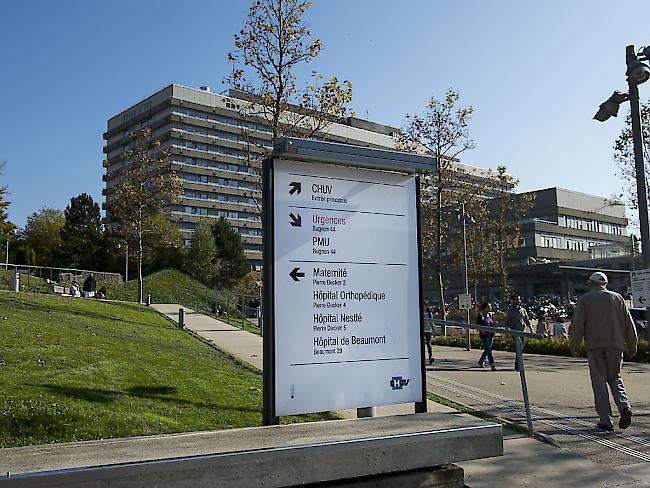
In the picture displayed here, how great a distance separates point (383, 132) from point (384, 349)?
119 meters

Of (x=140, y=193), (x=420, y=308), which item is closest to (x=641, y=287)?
(x=420, y=308)

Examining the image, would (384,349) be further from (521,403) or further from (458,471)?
(521,403)

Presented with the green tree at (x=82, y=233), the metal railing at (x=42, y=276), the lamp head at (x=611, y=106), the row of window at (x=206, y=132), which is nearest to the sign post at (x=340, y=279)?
the lamp head at (x=611, y=106)

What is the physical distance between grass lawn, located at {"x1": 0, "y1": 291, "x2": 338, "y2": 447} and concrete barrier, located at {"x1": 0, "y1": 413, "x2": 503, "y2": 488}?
2589 millimetres

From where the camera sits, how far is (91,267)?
63.6m

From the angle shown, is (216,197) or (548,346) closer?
(548,346)

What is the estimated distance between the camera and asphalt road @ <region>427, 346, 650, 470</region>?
7.35m

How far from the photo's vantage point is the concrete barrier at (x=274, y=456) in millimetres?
3416

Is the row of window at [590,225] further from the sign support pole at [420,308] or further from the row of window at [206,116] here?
the sign support pole at [420,308]

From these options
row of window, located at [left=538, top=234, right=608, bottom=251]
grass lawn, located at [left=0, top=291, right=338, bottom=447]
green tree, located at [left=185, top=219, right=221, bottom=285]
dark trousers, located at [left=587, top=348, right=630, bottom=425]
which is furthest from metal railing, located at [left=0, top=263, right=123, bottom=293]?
row of window, located at [left=538, top=234, right=608, bottom=251]

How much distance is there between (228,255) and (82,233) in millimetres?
16171

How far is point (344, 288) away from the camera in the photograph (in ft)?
18.4

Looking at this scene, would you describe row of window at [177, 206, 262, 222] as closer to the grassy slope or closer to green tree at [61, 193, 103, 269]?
green tree at [61, 193, 103, 269]

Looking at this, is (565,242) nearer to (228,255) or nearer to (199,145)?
(228,255)
